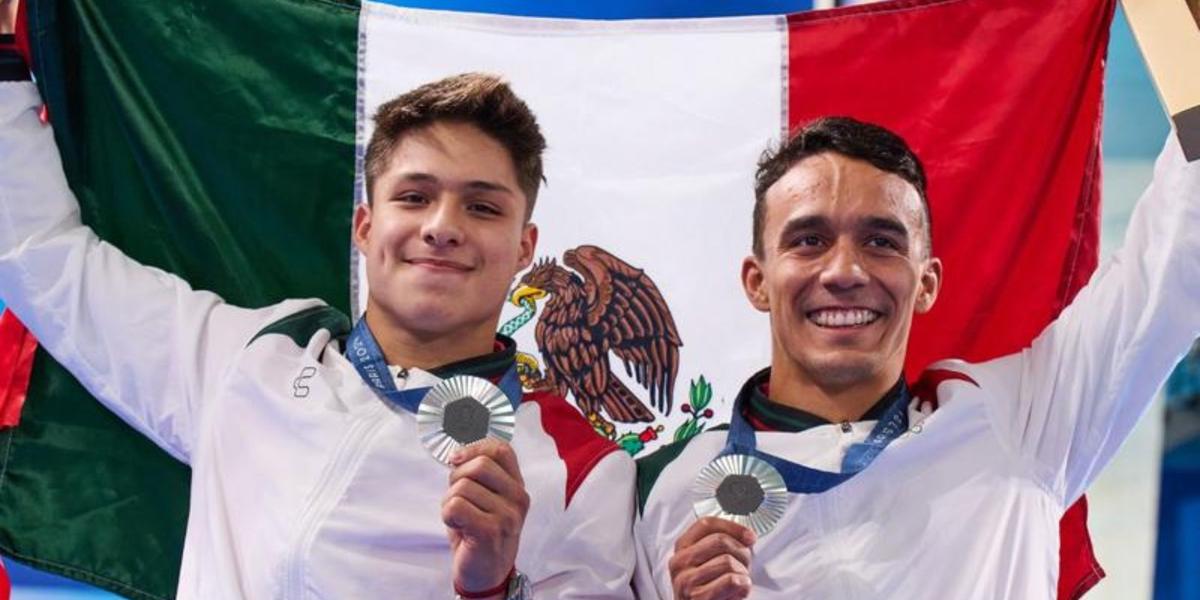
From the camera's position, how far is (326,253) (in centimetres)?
343

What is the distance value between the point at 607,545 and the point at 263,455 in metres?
0.64

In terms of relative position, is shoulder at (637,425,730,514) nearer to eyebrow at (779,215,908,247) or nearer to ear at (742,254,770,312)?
ear at (742,254,770,312)

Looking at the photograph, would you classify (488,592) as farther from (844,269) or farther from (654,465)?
(844,269)

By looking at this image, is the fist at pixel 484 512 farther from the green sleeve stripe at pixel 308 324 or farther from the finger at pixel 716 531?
the green sleeve stripe at pixel 308 324

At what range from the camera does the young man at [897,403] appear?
2932 mm

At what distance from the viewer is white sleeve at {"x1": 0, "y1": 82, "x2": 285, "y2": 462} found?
3.12m

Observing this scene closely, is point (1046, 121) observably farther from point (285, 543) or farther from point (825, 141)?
point (285, 543)

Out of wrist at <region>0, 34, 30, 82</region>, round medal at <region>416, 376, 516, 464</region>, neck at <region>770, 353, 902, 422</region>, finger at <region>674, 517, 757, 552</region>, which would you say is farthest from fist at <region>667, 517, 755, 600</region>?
wrist at <region>0, 34, 30, 82</region>

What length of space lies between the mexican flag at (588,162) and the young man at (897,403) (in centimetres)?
19

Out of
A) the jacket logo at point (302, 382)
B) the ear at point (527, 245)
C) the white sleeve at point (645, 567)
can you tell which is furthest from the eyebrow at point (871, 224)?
the jacket logo at point (302, 382)

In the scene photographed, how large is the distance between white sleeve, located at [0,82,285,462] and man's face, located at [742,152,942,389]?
1.02m

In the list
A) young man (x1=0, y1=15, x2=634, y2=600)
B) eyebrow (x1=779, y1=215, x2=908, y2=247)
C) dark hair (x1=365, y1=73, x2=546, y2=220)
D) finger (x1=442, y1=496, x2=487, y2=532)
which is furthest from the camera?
dark hair (x1=365, y1=73, x2=546, y2=220)

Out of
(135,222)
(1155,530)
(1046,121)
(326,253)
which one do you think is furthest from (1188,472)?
(135,222)

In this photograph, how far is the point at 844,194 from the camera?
3139mm
